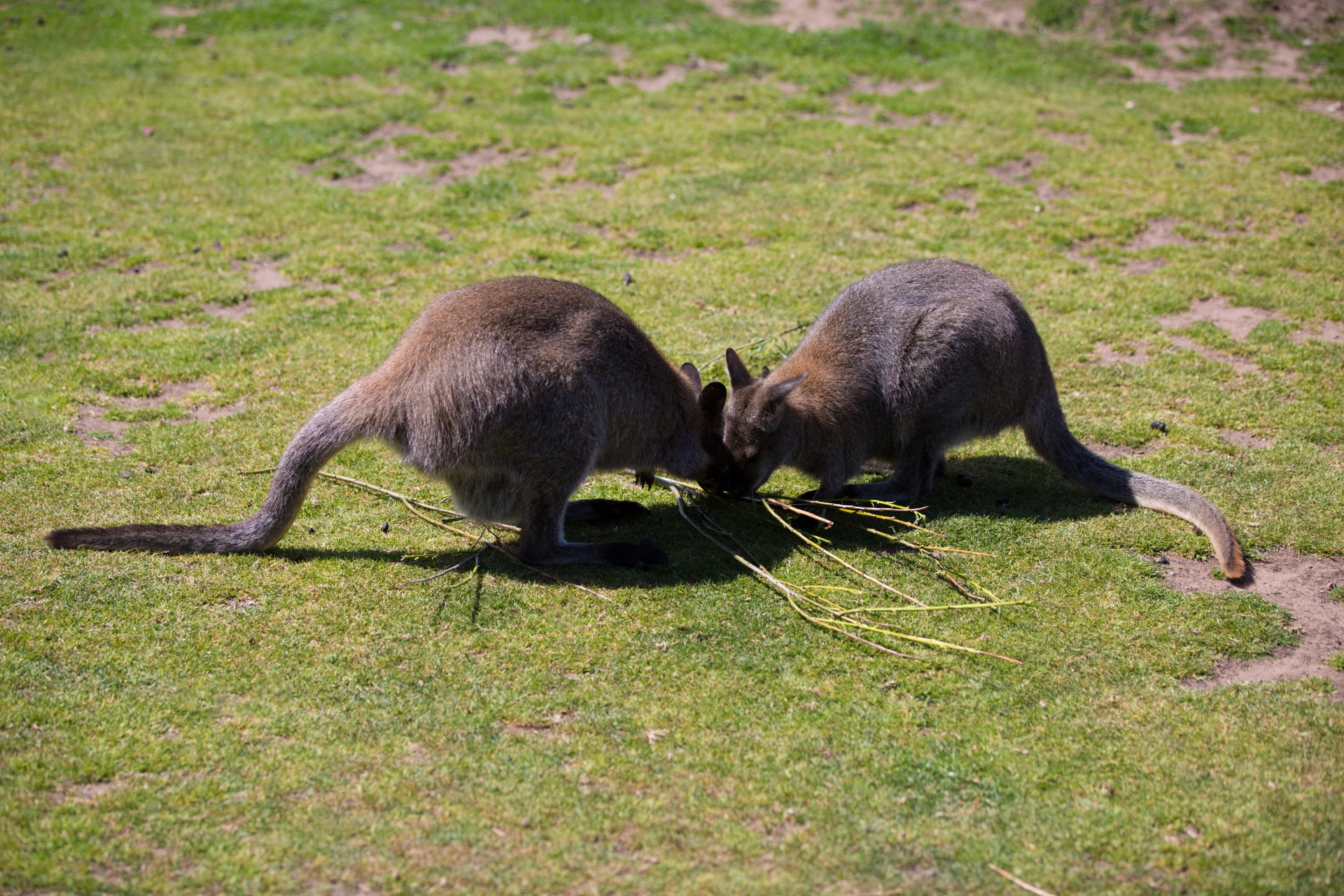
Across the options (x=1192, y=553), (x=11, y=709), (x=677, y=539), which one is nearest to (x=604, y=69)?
(x=677, y=539)

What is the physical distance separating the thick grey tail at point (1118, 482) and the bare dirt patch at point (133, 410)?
486cm

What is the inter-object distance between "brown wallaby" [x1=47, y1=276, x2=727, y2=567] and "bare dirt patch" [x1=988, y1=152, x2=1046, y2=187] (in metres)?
6.33

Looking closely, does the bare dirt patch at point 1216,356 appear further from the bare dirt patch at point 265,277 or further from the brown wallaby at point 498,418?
the bare dirt patch at point 265,277

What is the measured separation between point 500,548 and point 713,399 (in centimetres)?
134

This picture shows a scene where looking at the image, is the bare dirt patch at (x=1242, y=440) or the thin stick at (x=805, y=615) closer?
the thin stick at (x=805, y=615)

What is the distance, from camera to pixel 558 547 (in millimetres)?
4977

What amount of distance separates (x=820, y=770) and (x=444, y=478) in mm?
2179

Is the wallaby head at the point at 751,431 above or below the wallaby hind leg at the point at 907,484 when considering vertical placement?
above

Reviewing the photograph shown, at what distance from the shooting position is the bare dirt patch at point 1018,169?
9.97 metres

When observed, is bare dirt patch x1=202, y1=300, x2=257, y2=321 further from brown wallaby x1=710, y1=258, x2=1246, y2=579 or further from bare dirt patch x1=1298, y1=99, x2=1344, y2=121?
bare dirt patch x1=1298, y1=99, x2=1344, y2=121

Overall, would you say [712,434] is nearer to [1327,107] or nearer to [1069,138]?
[1069,138]

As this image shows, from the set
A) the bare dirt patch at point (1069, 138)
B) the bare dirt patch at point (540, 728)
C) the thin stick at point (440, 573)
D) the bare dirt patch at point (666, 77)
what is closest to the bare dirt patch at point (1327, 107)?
the bare dirt patch at point (1069, 138)

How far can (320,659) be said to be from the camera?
14.0 feet

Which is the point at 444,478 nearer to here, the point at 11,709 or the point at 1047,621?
the point at 11,709
